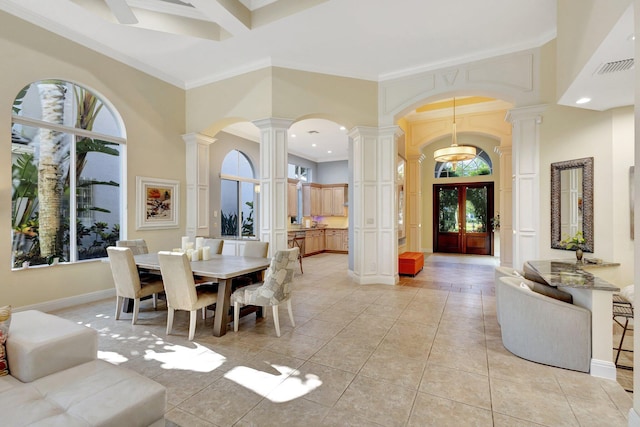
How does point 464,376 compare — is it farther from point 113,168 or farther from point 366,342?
point 113,168

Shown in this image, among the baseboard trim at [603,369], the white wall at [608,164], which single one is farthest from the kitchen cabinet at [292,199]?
the baseboard trim at [603,369]

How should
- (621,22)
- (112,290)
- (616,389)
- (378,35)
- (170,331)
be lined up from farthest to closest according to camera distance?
(112,290)
(378,35)
(170,331)
(616,389)
(621,22)

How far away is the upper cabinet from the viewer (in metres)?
10.6

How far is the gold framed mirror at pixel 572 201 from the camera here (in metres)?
3.87

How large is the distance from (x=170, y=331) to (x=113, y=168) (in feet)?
10.7

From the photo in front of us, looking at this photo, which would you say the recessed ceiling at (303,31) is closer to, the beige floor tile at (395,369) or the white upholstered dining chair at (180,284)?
the white upholstered dining chair at (180,284)

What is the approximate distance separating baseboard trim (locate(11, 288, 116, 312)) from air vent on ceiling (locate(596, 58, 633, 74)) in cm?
687

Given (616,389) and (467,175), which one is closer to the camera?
(616,389)

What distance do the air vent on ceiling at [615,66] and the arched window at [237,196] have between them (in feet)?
22.9

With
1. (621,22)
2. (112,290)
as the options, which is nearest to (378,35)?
(621,22)

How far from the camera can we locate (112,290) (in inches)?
192

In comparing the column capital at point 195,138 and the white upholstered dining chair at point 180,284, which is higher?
the column capital at point 195,138

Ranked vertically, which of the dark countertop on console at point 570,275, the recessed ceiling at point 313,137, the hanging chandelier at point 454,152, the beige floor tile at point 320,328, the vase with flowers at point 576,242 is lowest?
the beige floor tile at point 320,328

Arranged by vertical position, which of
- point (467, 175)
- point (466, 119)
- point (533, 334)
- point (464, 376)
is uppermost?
point (466, 119)
